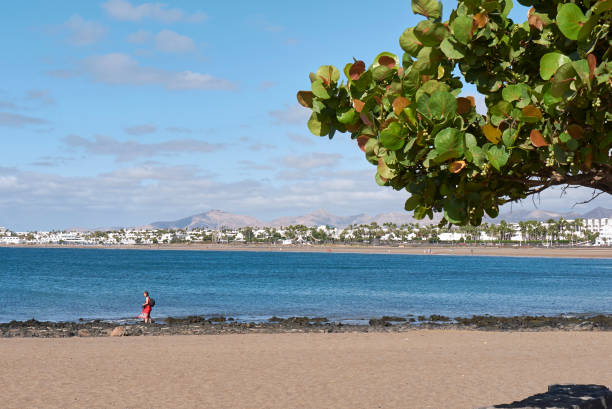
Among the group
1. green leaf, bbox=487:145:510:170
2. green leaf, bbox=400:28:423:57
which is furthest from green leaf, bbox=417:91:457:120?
green leaf, bbox=400:28:423:57

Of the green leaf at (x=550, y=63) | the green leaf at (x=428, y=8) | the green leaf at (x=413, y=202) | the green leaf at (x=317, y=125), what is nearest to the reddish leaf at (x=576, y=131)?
the green leaf at (x=550, y=63)

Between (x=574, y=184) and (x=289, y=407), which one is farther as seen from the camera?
(x=289, y=407)

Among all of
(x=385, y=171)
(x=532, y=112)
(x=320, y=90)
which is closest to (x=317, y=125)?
(x=320, y=90)

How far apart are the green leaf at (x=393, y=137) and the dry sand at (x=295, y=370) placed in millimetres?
8967

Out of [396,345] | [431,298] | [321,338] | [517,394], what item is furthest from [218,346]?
[431,298]

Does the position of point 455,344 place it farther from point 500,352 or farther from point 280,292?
point 280,292

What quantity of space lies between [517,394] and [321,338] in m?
11.4

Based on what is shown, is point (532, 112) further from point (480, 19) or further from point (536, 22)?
point (536, 22)

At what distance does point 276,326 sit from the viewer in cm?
2898

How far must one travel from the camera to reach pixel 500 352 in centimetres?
1884

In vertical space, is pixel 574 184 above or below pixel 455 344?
above

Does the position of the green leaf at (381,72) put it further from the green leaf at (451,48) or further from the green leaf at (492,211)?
the green leaf at (492,211)

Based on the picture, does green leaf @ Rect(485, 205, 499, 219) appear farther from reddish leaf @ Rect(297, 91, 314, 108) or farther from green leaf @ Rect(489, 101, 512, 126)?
reddish leaf @ Rect(297, 91, 314, 108)

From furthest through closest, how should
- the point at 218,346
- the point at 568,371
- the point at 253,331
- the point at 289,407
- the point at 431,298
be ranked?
1. the point at 431,298
2. the point at 253,331
3. the point at 218,346
4. the point at 568,371
5. the point at 289,407
